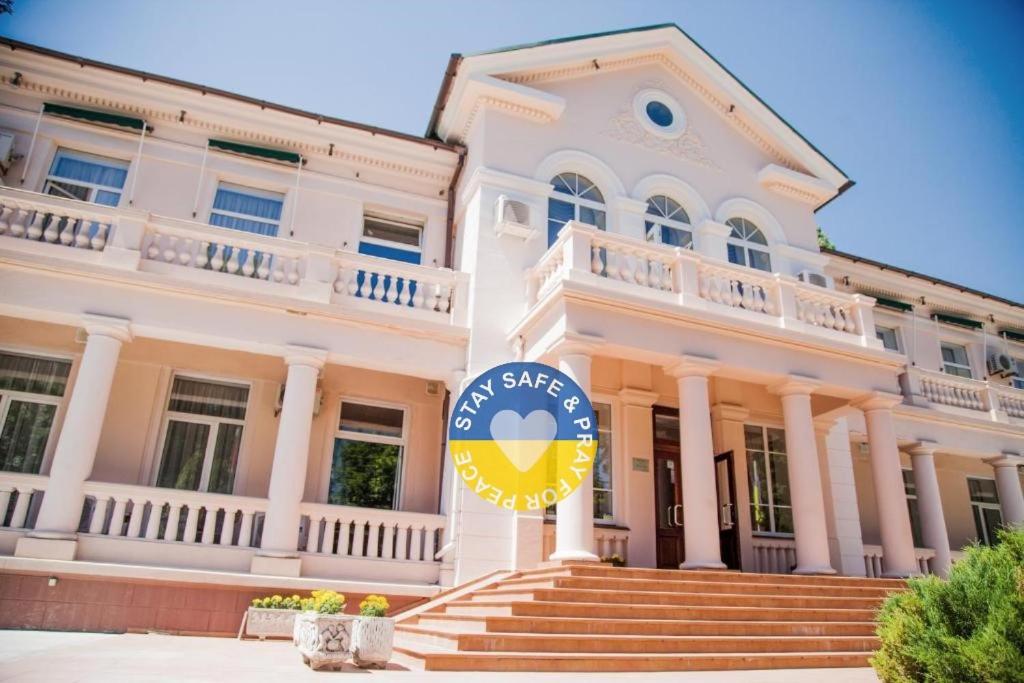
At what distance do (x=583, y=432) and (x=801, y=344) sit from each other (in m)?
4.32

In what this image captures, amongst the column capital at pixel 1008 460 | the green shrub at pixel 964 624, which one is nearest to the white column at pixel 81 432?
the green shrub at pixel 964 624

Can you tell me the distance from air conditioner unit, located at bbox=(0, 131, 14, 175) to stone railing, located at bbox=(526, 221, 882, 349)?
959 cm

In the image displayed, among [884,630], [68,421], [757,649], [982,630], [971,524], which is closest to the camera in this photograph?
[982,630]

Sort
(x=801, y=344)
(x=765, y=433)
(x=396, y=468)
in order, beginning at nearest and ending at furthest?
(x=801, y=344)
(x=396, y=468)
(x=765, y=433)

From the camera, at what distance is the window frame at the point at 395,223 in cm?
1415

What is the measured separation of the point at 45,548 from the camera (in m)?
9.19

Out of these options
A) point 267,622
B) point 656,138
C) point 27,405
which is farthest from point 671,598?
point 27,405

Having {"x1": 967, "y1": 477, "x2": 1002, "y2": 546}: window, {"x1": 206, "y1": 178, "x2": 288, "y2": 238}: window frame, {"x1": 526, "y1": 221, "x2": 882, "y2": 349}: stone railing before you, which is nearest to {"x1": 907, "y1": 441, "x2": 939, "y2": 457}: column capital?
{"x1": 526, "y1": 221, "x2": 882, "y2": 349}: stone railing

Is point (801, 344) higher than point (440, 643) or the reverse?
higher

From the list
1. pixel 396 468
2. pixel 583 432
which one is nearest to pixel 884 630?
pixel 583 432

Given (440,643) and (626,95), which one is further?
(626,95)

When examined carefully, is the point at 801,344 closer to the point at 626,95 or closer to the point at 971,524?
the point at 626,95

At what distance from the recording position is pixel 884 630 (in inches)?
219

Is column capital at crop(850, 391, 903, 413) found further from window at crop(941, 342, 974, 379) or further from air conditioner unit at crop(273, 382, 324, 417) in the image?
air conditioner unit at crop(273, 382, 324, 417)
